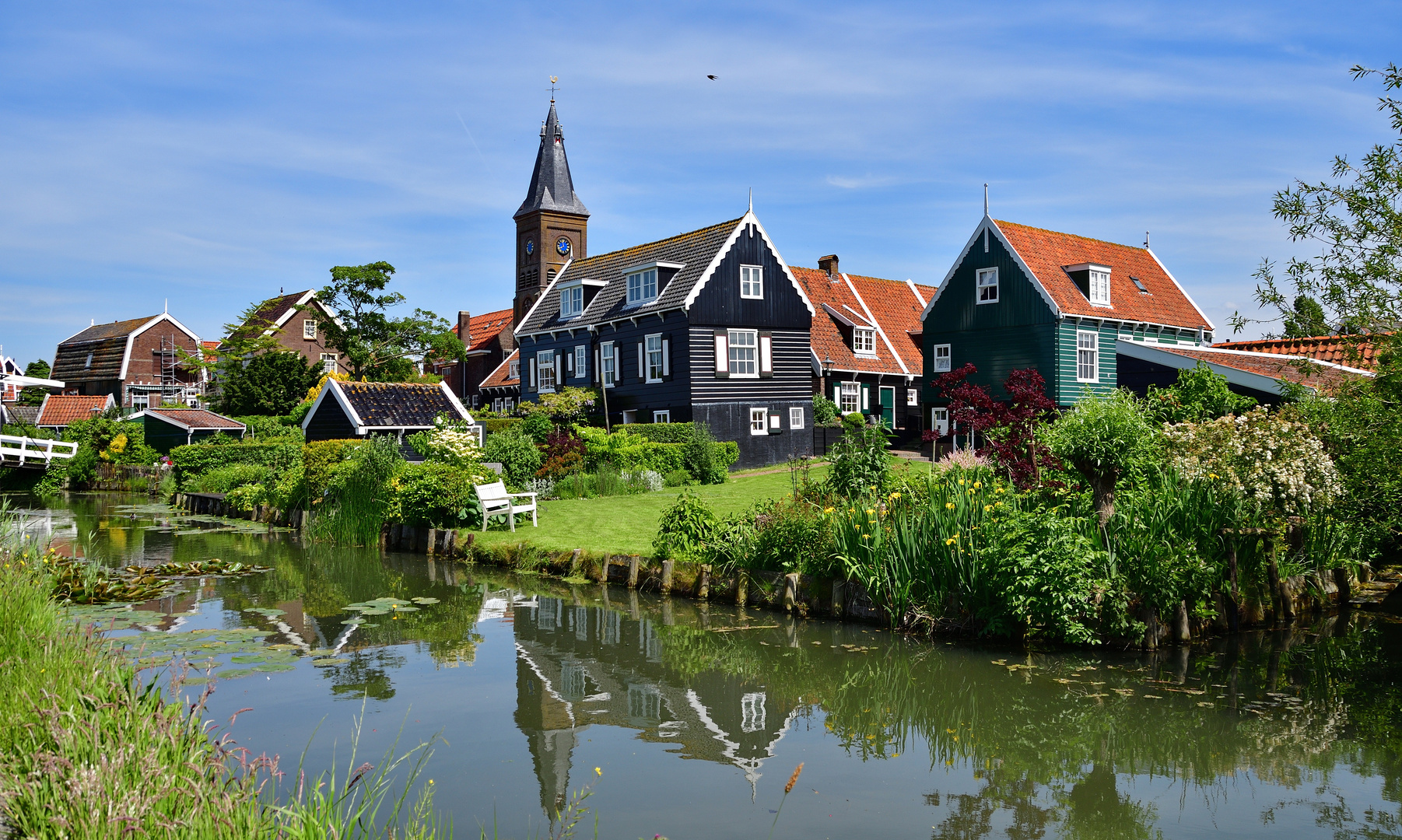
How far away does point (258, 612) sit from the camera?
12648mm

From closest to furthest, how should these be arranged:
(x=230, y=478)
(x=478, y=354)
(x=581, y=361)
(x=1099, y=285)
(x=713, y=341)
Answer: (x=230, y=478) → (x=713, y=341) → (x=1099, y=285) → (x=581, y=361) → (x=478, y=354)

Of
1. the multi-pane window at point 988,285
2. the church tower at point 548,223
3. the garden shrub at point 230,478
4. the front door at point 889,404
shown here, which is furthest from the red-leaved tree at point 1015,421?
the church tower at point 548,223

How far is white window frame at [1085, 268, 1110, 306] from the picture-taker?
3406cm

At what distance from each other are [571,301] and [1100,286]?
2080 centimetres

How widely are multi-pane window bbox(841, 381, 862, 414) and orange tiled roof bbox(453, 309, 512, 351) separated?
31.8 m

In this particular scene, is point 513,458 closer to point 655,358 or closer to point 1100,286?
point 655,358

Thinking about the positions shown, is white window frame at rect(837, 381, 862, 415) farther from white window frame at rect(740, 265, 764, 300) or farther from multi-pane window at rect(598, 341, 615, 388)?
multi-pane window at rect(598, 341, 615, 388)

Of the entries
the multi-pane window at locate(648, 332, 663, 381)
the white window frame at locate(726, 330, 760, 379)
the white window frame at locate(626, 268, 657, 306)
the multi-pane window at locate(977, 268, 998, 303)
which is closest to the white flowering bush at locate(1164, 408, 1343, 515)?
the white window frame at locate(726, 330, 760, 379)

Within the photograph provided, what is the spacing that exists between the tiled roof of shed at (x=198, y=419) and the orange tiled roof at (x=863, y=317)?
1010 inches

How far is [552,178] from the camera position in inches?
2507

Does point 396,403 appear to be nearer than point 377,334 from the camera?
Yes

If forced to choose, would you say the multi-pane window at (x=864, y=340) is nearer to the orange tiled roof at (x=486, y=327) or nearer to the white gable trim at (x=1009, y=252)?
the white gable trim at (x=1009, y=252)

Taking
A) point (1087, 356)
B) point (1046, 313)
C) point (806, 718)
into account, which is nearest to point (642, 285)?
point (1046, 313)

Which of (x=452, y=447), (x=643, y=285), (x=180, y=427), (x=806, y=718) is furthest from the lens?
(x=180, y=427)
